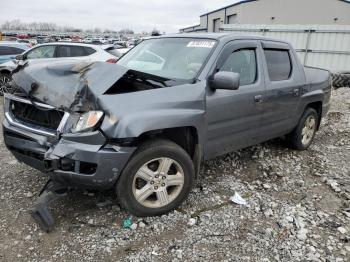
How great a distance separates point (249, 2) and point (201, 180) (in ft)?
86.8

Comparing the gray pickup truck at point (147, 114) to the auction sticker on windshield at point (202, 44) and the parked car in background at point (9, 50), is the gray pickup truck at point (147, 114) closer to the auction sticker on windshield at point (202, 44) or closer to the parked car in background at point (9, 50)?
the auction sticker on windshield at point (202, 44)

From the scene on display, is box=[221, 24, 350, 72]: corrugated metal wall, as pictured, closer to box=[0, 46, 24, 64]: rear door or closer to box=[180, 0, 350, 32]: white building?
box=[0, 46, 24, 64]: rear door

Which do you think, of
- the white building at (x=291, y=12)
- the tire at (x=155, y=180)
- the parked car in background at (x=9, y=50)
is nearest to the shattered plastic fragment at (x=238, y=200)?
the tire at (x=155, y=180)

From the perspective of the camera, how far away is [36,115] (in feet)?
11.6

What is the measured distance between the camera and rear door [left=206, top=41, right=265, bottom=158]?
3.83m

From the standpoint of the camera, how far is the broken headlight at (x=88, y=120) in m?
3.04

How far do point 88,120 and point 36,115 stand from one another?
2.63 feet

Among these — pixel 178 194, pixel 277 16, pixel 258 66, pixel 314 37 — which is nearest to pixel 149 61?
pixel 258 66

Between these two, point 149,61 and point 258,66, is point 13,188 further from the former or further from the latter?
point 258,66

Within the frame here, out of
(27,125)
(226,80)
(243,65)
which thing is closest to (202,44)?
(243,65)

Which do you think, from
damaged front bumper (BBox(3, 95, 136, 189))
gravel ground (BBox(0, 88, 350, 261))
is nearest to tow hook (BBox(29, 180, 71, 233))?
gravel ground (BBox(0, 88, 350, 261))

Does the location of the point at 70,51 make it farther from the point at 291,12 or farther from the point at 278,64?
the point at 291,12

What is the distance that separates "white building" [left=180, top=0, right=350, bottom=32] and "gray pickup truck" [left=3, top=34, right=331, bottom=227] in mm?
20823

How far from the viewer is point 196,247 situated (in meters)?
3.16
